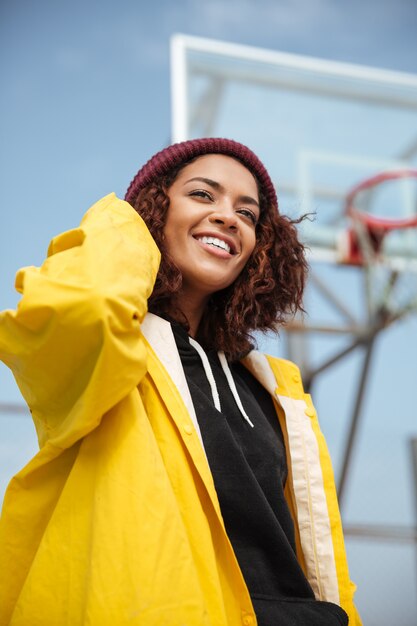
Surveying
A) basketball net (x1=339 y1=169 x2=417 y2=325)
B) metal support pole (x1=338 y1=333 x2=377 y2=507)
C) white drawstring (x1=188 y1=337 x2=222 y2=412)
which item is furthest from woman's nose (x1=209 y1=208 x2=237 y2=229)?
metal support pole (x1=338 y1=333 x2=377 y2=507)

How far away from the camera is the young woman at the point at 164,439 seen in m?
1.07

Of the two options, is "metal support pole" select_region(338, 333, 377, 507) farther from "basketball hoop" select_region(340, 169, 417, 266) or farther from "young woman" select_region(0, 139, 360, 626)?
"young woman" select_region(0, 139, 360, 626)

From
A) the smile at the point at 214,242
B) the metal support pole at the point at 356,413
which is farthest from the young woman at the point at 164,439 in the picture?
the metal support pole at the point at 356,413

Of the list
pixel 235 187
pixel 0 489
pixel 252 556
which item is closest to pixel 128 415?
pixel 252 556

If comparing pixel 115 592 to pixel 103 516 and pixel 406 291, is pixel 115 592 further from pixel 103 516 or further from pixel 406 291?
pixel 406 291

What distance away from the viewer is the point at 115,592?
3.38ft

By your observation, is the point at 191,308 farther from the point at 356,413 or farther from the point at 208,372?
the point at 356,413

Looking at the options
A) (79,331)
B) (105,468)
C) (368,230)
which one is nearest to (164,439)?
(105,468)

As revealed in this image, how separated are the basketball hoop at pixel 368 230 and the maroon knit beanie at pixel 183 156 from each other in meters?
2.87

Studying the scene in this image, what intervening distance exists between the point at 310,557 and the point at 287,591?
0.15 metres

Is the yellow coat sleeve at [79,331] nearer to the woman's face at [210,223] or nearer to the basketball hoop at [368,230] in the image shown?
the woman's face at [210,223]

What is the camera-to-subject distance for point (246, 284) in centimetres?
171

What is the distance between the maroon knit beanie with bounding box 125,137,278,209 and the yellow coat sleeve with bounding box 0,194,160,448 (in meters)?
0.48

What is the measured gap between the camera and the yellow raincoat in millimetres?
1053
